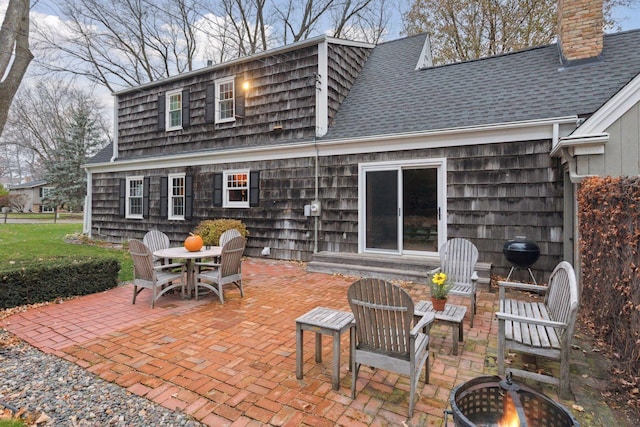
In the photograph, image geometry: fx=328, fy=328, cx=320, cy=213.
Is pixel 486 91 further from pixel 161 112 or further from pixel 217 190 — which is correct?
pixel 161 112

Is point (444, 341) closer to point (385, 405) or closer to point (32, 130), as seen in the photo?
point (385, 405)

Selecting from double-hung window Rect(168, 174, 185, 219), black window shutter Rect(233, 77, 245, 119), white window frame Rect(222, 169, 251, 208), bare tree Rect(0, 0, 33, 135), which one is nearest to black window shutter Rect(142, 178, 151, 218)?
double-hung window Rect(168, 174, 185, 219)

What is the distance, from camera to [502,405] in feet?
5.57

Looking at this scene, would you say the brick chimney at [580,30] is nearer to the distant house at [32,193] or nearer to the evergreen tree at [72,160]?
the evergreen tree at [72,160]

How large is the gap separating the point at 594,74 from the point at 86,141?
30186 millimetres

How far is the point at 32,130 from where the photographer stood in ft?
98.9

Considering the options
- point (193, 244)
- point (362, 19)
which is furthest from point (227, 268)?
point (362, 19)

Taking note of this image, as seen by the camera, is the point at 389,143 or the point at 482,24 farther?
the point at 482,24

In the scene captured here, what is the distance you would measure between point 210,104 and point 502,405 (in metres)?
10.1

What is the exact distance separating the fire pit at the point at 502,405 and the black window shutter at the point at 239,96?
886 cm

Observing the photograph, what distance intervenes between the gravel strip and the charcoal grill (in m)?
5.27

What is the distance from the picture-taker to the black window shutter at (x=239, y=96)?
9195 millimetres

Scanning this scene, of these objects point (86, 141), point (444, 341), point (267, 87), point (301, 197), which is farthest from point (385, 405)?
point (86, 141)

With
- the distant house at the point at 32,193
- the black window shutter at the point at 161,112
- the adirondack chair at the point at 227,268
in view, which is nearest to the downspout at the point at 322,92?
the adirondack chair at the point at 227,268
